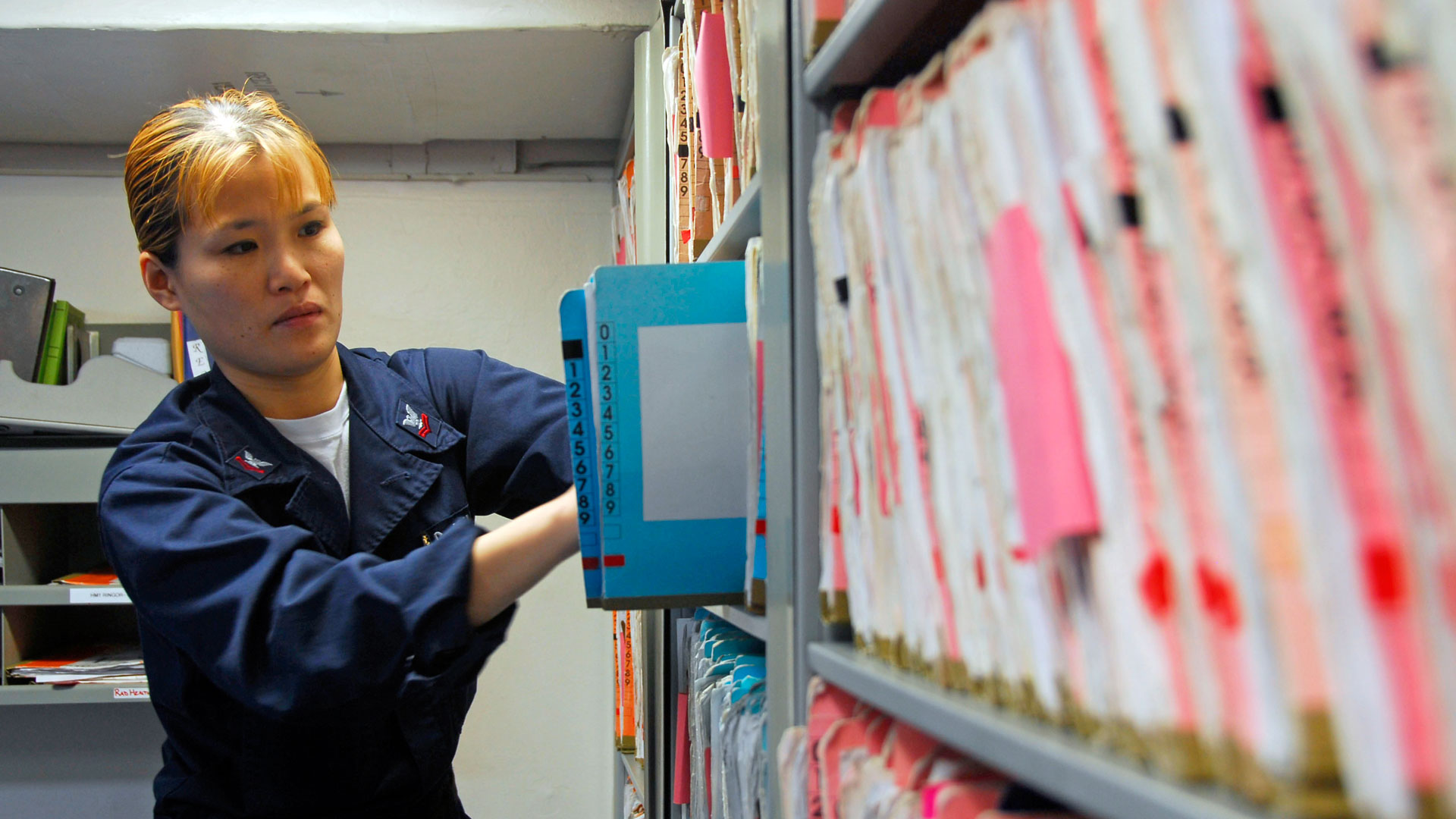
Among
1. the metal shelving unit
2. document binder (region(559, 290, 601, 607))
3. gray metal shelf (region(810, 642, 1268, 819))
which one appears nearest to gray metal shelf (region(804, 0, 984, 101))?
the metal shelving unit

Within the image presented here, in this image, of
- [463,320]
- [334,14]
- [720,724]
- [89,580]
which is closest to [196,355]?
[89,580]

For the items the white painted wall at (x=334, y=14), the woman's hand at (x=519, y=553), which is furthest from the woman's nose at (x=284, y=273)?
the white painted wall at (x=334, y=14)

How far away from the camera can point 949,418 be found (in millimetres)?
526

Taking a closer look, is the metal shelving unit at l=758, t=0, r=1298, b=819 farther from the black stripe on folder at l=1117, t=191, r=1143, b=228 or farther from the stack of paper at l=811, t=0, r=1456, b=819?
the black stripe on folder at l=1117, t=191, r=1143, b=228

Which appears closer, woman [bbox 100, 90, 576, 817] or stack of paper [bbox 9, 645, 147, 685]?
woman [bbox 100, 90, 576, 817]

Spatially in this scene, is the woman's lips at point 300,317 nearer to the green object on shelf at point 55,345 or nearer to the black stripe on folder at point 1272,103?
the black stripe on folder at point 1272,103

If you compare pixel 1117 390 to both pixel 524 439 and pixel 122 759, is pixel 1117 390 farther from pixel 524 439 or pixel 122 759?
pixel 122 759

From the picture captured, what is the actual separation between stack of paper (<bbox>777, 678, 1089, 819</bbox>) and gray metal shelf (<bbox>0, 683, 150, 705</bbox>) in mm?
1952

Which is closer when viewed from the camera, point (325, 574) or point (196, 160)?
point (325, 574)

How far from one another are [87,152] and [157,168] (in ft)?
5.84

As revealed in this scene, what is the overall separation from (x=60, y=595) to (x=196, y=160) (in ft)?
4.66

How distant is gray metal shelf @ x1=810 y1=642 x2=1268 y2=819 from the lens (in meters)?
0.35

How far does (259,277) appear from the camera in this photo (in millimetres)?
1229

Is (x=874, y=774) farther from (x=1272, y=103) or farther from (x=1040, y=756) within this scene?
(x=1272, y=103)
